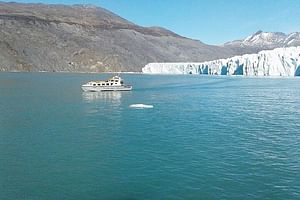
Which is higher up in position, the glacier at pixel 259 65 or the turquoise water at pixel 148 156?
the glacier at pixel 259 65

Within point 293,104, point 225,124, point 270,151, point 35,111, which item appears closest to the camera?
point 270,151

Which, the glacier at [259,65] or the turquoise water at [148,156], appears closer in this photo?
the turquoise water at [148,156]

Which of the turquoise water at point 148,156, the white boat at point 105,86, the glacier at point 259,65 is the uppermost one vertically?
the glacier at point 259,65

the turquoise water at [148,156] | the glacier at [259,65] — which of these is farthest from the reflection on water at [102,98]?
the glacier at [259,65]

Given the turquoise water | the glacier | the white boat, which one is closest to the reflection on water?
the white boat

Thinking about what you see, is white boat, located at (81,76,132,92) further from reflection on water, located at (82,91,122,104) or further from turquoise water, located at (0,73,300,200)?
turquoise water, located at (0,73,300,200)

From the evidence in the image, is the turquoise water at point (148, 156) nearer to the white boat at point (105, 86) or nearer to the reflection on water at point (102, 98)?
the reflection on water at point (102, 98)

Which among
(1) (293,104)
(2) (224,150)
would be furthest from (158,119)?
(1) (293,104)

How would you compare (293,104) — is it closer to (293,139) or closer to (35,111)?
(293,139)

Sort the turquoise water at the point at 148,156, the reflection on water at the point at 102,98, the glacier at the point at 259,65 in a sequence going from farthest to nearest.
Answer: the glacier at the point at 259,65 < the reflection on water at the point at 102,98 < the turquoise water at the point at 148,156
